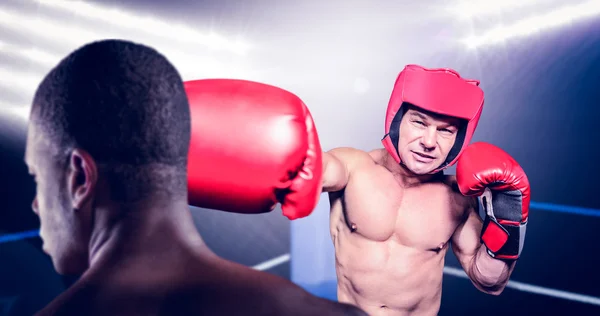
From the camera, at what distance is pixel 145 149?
72 centimetres

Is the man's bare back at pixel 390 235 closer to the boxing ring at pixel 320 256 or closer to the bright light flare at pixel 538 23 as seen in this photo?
the boxing ring at pixel 320 256

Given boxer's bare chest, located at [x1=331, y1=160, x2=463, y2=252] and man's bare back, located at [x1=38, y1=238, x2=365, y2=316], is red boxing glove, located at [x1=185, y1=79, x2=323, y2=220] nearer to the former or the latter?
boxer's bare chest, located at [x1=331, y1=160, x2=463, y2=252]

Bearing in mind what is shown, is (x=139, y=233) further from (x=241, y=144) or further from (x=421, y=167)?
(x=421, y=167)

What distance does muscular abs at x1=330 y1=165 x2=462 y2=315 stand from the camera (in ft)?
5.52

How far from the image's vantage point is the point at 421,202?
1.72 meters

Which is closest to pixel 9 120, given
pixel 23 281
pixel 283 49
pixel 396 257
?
pixel 23 281

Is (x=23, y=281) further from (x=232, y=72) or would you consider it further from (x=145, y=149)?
(x=145, y=149)

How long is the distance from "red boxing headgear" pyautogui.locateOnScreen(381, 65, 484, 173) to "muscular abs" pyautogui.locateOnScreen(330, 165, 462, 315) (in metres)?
0.14

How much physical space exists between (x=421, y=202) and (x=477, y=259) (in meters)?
0.31

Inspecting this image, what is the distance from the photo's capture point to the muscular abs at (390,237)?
1.68 meters

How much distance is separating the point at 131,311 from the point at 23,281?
6.40 feet

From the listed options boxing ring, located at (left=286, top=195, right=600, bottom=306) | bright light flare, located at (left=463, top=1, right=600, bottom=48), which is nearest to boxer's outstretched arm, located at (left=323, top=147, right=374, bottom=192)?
boxing ring, located at (left=286, top=195, right=600, bottom=306)

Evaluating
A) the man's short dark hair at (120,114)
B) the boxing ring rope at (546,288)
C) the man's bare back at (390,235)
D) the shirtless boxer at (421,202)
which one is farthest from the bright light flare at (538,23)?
the man's short dark hair at (120,114)

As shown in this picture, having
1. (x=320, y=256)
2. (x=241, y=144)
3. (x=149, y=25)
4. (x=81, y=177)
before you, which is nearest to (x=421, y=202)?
(x=241, y=144)
